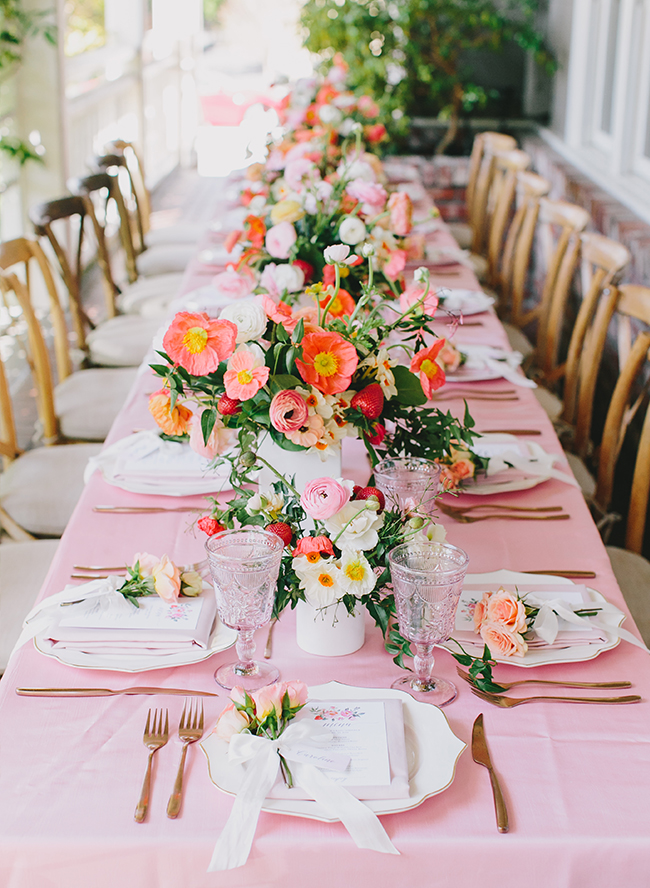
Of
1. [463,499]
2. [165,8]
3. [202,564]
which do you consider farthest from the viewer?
[165,8]

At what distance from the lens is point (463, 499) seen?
157cm

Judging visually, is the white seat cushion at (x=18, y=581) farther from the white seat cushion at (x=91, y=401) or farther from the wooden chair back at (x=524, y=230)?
the wooden chair back at (x=524, y=230)

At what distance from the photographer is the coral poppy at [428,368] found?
1209mm

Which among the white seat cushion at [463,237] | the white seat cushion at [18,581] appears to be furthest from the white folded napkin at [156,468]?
the white seat cushion at [463,237]

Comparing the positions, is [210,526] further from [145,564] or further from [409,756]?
[409,756]

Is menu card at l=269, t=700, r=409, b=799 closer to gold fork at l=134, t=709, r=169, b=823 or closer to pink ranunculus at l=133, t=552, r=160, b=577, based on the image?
gold fork at l=134, t=709, r=169, b=823

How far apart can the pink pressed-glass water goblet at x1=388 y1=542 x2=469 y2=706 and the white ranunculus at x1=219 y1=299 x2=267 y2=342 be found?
0.96ft

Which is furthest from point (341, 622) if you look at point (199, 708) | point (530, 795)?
point (530, 795)

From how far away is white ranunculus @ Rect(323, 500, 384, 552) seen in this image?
1.03 metres

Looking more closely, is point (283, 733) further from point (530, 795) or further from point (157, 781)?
point (530, 795)

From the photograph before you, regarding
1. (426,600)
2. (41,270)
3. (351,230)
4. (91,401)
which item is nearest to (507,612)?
(426,600)

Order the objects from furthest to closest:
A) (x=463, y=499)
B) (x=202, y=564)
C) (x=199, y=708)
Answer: (x=463, y=499) < (x=202, y=564) < (x=199, y=708)

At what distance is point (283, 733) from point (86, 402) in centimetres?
172

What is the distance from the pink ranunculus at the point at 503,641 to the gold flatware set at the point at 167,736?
0.35 metres
